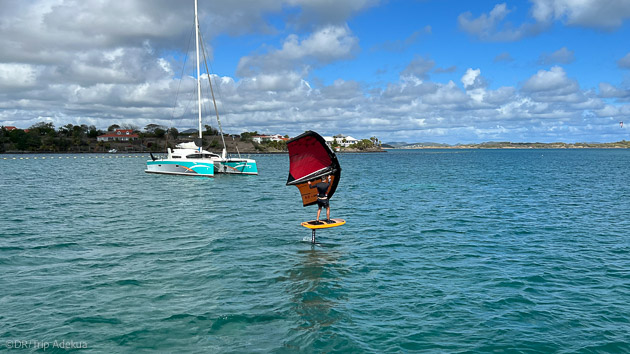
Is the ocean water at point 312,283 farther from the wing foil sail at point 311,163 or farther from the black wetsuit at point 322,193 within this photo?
the wing foil sail at point 311,163

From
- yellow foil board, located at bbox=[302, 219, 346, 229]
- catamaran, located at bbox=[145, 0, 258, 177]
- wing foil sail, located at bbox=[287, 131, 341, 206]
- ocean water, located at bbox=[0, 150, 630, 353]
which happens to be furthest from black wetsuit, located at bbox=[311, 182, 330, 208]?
catamaran, located at bbox=[145, 0, 258, 177]

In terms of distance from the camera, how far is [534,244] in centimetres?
1942

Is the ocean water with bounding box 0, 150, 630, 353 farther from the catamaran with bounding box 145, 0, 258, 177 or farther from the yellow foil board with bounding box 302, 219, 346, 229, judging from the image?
the catamaran with bounding box 145, 0, 258, 177

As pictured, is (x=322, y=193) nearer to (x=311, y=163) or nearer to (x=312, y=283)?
(x=311, y=163)

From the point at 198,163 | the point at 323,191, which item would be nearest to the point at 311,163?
the point at 323,191

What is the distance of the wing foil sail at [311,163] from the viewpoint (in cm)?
1789

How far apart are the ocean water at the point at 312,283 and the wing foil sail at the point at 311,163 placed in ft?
9.44

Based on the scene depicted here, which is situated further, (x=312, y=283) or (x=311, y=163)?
(x=311, y=163)

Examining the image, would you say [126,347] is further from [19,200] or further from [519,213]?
[19,200]

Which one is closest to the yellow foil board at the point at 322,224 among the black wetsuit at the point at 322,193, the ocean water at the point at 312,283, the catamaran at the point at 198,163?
the black wetsuit at the point at 322,193

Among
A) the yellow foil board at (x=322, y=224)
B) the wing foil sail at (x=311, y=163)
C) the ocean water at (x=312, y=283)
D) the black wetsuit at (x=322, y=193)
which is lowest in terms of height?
the ocean water at (x=312, y=283)

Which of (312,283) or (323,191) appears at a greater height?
(323,191)

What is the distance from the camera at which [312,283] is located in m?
13.7

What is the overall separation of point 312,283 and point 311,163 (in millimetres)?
6114
